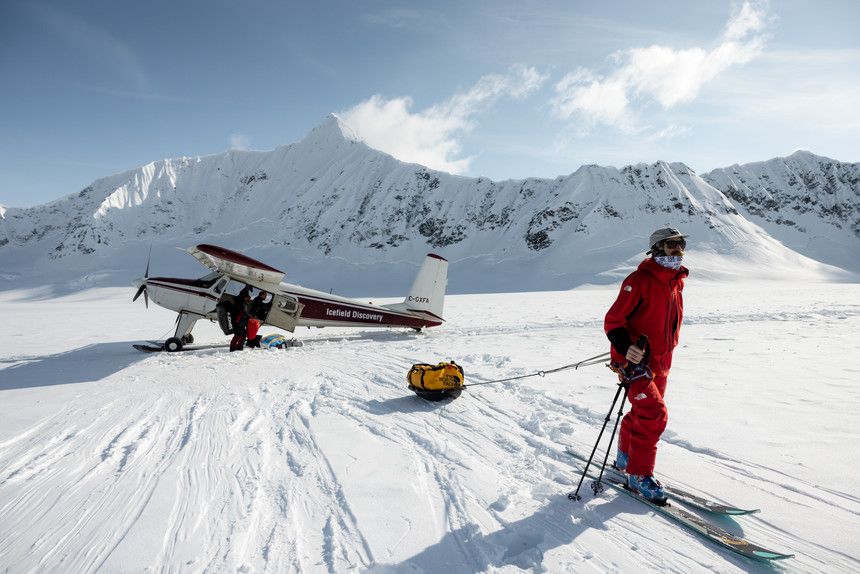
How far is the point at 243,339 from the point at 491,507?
8.68m

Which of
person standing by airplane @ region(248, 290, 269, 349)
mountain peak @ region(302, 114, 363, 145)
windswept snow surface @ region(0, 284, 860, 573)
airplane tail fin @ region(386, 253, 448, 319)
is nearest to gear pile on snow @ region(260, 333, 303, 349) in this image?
person standing by airplane @ region(248, 290, 269, 349)

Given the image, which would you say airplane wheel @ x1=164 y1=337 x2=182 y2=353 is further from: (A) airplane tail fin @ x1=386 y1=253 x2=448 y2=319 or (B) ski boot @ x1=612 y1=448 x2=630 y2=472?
(B) ski boot @ x1=612 y1=448 x2=630 y2=472

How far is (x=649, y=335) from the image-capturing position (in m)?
3.53

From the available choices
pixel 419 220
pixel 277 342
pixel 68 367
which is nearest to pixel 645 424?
pixel 277 342

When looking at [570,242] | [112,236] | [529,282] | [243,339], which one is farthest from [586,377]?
[112,236]

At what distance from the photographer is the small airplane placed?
10.2 m

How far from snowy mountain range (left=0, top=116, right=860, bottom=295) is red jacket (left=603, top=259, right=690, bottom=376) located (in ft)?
159

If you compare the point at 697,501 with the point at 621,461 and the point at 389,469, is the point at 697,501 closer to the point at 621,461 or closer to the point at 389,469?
the point at 621,461

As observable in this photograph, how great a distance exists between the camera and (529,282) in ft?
184

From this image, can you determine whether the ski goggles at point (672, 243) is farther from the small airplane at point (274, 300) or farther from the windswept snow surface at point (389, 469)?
the small airplane at point (274, 300)

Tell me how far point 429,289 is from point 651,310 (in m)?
9.71

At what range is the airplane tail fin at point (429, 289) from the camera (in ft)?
42.3

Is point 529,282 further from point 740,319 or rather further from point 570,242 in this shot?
point 740,319

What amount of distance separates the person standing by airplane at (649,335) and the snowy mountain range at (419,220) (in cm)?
4836
